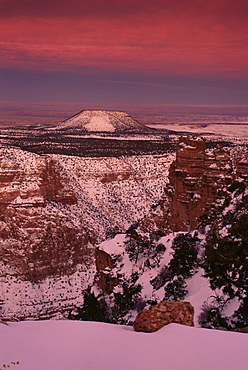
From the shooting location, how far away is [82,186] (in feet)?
208

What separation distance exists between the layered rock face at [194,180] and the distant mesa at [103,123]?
381ft

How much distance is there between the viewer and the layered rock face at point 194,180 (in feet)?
88.8

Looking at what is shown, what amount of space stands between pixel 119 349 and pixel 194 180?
2326cm

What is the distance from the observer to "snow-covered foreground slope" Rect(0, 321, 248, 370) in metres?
6.89

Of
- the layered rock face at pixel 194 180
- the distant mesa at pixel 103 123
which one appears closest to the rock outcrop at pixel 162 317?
the layered rock face at pixel 194 180

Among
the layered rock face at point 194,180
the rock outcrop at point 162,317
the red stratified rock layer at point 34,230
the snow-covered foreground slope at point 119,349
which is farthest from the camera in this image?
the red stratified rock layer at point 34,230

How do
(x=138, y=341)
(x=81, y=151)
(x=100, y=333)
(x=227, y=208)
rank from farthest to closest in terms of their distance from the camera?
(x=81, y=151)
(x=227, y=208)
(x=100, y=333)
(x=138, y=341)

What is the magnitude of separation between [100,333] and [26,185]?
41.8 meters

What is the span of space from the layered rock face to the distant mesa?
116m

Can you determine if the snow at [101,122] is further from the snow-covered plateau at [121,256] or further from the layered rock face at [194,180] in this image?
the layered rock face at [194,180]

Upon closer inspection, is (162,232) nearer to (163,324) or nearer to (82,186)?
(163,324)

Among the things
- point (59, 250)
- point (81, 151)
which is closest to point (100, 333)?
point (59, 250)

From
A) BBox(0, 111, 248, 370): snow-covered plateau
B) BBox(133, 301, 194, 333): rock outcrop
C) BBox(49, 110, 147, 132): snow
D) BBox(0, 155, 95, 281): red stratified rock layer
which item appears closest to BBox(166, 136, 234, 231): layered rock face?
BBox(0, 111, 248, 370): snow-covered plateau

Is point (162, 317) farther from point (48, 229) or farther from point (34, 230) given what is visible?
point (48, 229)
